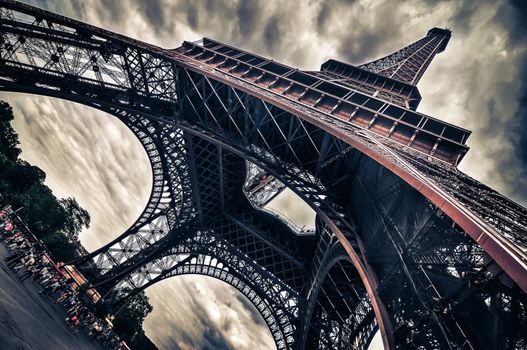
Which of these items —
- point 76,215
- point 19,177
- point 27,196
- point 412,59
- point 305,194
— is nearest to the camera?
point 305,194

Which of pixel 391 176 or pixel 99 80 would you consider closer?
pixel 391 176

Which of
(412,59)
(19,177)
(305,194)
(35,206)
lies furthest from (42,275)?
(412,59)

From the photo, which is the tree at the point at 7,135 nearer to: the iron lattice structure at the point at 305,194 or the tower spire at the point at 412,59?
the iron lattice structure at the point at 305,194

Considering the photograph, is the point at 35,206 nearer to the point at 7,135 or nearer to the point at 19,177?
the point at 19,177

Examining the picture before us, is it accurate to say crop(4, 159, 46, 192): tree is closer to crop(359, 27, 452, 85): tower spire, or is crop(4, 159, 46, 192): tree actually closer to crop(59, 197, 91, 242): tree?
crop(59, 197, 91, 242): tree

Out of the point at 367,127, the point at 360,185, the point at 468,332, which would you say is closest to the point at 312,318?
the point at 360,185

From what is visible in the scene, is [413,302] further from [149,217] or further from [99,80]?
[149,217]
